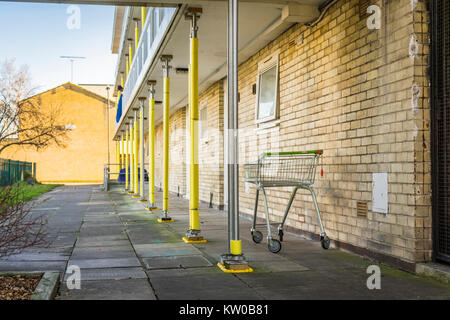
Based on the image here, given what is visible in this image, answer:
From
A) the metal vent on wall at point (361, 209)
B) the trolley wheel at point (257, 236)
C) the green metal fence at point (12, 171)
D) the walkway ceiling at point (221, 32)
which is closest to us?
the green metal fence at point (12, 171)

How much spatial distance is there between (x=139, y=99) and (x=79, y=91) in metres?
32.3

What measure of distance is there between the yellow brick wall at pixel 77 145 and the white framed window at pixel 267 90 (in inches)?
1444

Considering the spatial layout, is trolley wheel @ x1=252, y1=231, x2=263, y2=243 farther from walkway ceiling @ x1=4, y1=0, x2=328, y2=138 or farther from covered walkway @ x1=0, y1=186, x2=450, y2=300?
walkway ceiling @ x1=4, y1=0, x2=328, y2=138

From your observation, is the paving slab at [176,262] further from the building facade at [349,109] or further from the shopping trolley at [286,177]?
the building facade at [349,109]

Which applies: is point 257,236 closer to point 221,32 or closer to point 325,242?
point 325,242

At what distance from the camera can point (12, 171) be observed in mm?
28469

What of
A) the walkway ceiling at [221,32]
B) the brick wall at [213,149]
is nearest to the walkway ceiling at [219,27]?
the walkway ceiling at [221,32]

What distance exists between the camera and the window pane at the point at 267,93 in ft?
28.7

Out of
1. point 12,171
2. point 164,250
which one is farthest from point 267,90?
point 12,171

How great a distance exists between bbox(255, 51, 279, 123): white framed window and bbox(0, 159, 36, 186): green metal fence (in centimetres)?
457

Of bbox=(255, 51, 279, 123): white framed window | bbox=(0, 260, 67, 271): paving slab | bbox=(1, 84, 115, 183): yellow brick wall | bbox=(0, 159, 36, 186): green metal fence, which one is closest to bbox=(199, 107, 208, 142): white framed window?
Answer: bbox=(255, 51, 279, 123): white framed window

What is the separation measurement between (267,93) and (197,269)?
16.4 feet
